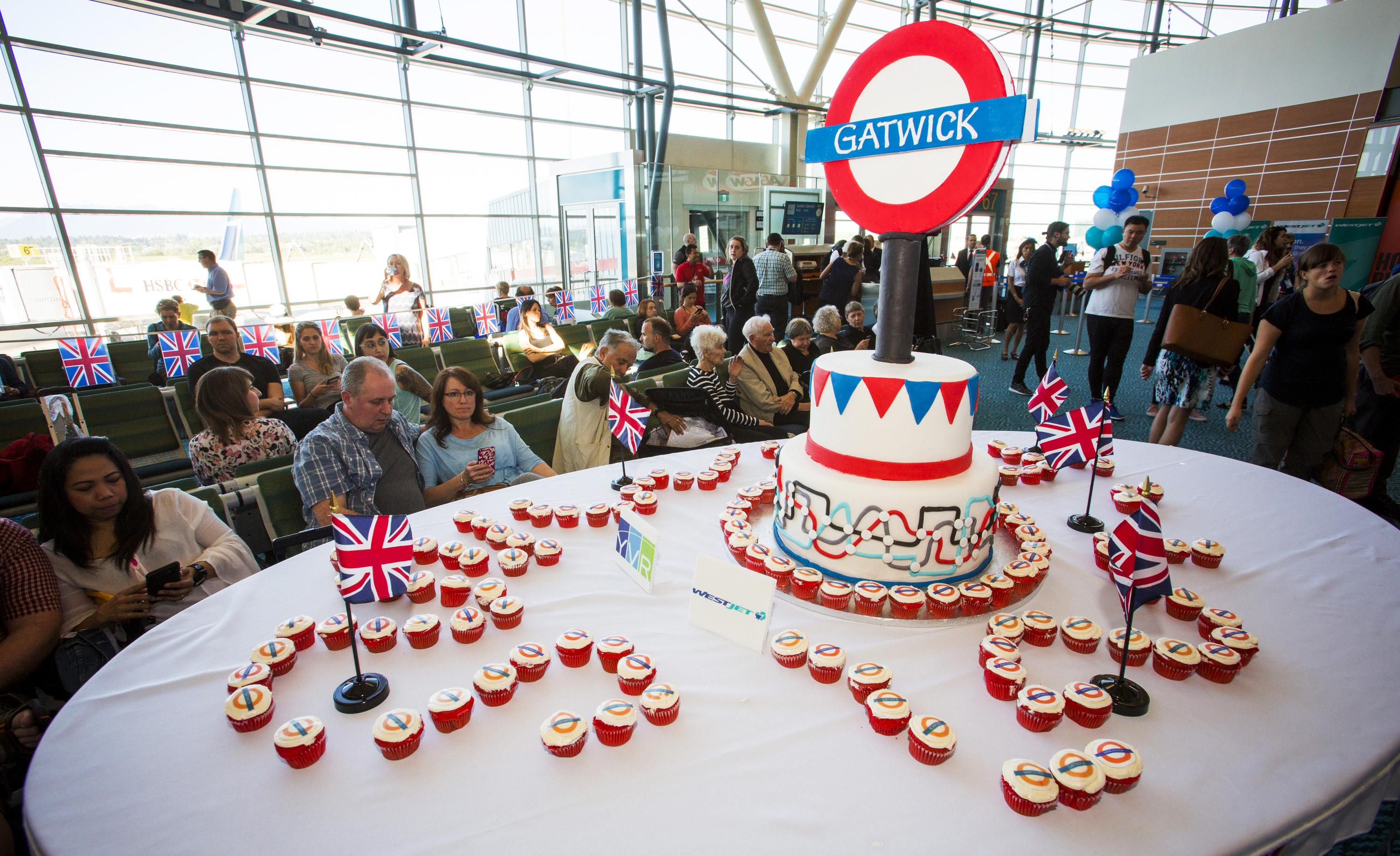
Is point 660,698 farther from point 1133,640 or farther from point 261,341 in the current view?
point 261,341

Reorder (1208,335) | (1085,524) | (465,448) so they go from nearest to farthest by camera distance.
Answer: (1085,524) → (465,448) → (1208,335)

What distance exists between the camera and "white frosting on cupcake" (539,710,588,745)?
1.07 meters

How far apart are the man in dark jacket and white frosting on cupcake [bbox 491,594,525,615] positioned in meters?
5.61

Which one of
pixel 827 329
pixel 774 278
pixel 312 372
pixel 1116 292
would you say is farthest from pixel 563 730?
pixel 774 278

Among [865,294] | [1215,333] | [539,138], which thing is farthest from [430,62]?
[1215,333]

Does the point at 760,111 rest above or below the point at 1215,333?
above

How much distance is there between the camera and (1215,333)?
12.0 feet

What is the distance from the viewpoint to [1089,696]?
44.5 inches

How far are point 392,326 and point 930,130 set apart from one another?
596cm

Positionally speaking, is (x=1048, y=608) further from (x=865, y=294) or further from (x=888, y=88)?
(x=865, y=294)

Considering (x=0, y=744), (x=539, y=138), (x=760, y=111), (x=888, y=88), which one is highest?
(x=760, y=111)

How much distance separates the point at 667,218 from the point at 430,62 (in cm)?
409

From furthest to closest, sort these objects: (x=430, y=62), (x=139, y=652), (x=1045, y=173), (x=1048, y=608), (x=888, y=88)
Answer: (x=1045, y=173) < (x=430, y=62) < (x=888, y=88) < (x=1048, y=608) < (x=139, y=652)

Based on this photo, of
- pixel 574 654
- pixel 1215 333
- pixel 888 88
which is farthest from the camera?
pixel 1215 333
